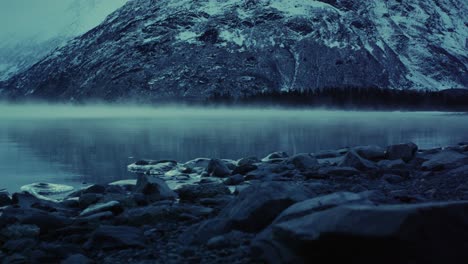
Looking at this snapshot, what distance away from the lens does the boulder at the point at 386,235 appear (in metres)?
5.91

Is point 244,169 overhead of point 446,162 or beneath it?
beneath

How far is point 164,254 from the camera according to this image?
7.97 m

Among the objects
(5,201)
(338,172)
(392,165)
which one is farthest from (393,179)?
(5,201)

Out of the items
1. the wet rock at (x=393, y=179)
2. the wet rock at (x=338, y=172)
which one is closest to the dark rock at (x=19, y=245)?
the wet rock at (x=338, y=172)

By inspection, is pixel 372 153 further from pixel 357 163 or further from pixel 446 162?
pixel 446 162

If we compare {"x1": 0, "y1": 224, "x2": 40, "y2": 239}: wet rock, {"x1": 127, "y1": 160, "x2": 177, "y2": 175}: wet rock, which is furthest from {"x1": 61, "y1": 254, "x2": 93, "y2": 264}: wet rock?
{"x1": 127, "y1": 160, "x2": 177, "y2": 175}: wet rock

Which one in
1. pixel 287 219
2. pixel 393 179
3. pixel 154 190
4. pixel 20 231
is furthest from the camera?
pixel 393 179

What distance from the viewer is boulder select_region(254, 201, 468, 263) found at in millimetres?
5906

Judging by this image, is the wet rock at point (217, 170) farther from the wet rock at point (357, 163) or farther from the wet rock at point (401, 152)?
the wet rock at point (401, 152)

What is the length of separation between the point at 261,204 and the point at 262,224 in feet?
1.13

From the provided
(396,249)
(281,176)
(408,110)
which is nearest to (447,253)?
(396,249)

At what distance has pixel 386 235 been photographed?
5.88 m

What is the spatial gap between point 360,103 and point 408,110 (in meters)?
13.8

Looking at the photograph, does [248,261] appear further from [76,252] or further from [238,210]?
[76,252]
